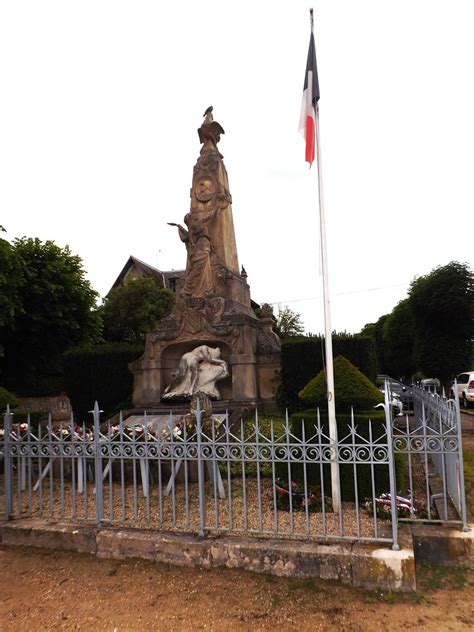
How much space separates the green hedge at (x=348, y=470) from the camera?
5.80 metres

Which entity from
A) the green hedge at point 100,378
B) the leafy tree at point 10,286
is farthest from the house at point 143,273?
the green hedge at point 100,378

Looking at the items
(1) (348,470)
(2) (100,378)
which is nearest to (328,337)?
(1) (348,470)

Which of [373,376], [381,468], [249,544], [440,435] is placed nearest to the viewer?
[249,544]

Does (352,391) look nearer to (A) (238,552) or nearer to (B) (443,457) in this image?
(B) (443,457)

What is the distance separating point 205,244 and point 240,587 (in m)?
9.24

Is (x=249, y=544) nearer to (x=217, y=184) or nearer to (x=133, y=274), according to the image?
(x=217, y=184)

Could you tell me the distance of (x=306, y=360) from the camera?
37.3 ft

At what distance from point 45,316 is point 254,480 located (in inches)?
631

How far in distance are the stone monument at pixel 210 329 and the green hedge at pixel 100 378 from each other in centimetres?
185

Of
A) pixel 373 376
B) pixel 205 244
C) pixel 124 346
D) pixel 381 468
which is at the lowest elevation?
pixel 381 468

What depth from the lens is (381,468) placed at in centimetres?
580

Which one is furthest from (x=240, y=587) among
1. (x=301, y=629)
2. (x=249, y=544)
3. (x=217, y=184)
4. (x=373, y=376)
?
(x=217, y=184)

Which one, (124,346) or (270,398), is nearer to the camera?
(270,398)

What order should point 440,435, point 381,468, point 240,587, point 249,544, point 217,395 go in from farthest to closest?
point 217,395, point 381,468, point 440,435, point 249,544, point 240,587
